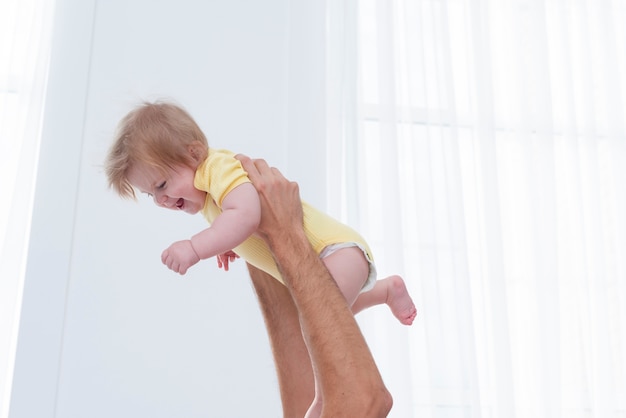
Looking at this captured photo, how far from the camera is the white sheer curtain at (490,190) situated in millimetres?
2860

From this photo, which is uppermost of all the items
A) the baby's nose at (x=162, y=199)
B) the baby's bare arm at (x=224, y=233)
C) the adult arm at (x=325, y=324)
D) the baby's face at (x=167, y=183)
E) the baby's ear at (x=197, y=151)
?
the baby's ear at (x=197, y=151)

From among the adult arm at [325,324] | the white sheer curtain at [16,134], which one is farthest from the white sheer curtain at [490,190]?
the adult arm at [325,324]

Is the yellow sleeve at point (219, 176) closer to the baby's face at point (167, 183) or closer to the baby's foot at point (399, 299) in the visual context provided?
the baby's face at point (167, 183)

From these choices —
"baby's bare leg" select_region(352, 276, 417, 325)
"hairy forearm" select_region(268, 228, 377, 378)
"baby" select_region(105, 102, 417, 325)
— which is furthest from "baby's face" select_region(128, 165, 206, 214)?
"baby's bare leg" select_region(352, 276, 417, 325)

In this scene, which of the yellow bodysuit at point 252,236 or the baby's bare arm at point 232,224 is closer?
the baby's bare arm at point 232,224

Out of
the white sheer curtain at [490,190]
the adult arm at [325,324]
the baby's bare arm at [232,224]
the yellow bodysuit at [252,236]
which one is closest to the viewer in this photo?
the adult arm at [325,324]

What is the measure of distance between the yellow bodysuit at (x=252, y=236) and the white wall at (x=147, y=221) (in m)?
1.12

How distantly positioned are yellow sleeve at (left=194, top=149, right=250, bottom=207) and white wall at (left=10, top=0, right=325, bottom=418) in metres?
1.18

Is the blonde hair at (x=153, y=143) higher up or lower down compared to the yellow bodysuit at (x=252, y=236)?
higher up

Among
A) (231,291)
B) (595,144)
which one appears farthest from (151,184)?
(595,144)

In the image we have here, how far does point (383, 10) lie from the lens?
3053mm

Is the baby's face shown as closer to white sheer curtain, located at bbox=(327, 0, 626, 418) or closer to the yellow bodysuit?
the yellow bodysuit

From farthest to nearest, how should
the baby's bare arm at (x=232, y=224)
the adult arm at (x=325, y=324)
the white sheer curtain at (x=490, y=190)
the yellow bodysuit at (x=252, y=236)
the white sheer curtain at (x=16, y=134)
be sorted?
the white sheer curtain at (x=490, y=190) < the white sheer curtain at (x=16, y=134) < the yellow bodysuit at (x=252, y=236) < the baby's bare arm at (x=232, y=224) < the adult arm at (x=325, y=324)

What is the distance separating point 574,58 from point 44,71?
2.09 m
